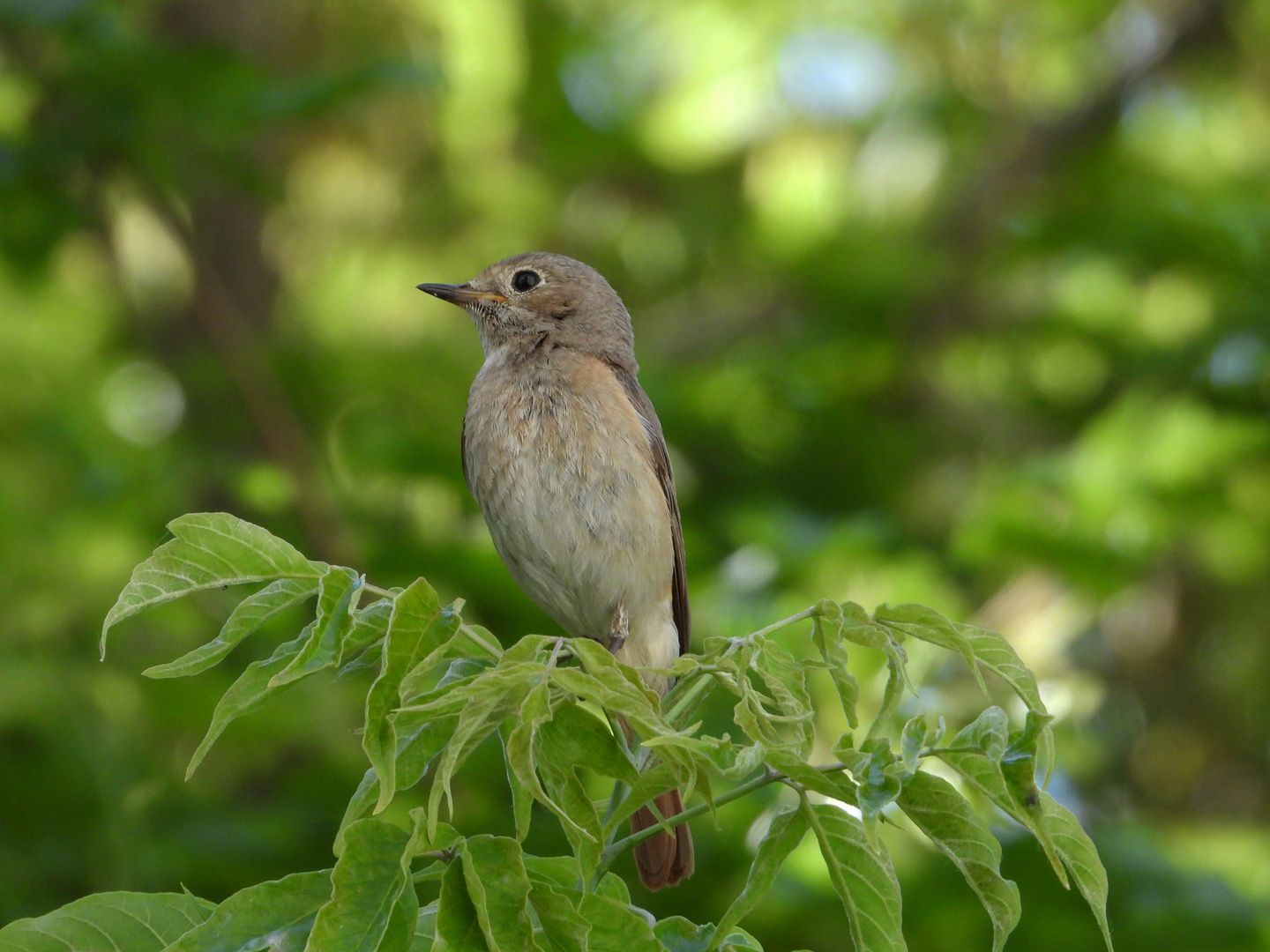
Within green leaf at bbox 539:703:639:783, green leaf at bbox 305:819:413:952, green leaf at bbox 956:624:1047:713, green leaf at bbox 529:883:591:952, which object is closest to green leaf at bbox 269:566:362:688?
green leaf at bbox 305:819:413:952

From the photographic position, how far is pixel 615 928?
219 cm

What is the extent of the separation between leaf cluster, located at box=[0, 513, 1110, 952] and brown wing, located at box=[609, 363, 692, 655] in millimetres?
2544

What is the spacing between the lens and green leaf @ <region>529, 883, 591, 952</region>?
2139mm

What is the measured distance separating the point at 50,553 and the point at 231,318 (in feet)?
Answer: 4.28

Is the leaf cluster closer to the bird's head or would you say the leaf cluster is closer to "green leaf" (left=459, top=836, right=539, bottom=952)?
"green leaf" (left=459, top=836, right=539, bottom=952)

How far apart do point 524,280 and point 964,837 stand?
11.3 ft

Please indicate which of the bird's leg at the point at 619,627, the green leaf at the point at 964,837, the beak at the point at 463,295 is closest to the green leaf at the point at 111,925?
the green leaf at the point at 964,837

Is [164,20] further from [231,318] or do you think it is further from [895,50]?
[895,50]

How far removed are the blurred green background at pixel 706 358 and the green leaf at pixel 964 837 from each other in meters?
3.30

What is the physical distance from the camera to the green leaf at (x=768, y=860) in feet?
7.29

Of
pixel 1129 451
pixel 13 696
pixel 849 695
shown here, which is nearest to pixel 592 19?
pixel 1129 451

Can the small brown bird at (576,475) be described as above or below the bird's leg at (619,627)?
above

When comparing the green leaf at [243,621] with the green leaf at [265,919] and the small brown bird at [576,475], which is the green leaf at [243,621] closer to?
the green leaf at [265,919]

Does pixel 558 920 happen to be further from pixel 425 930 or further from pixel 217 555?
pixel 217 555
